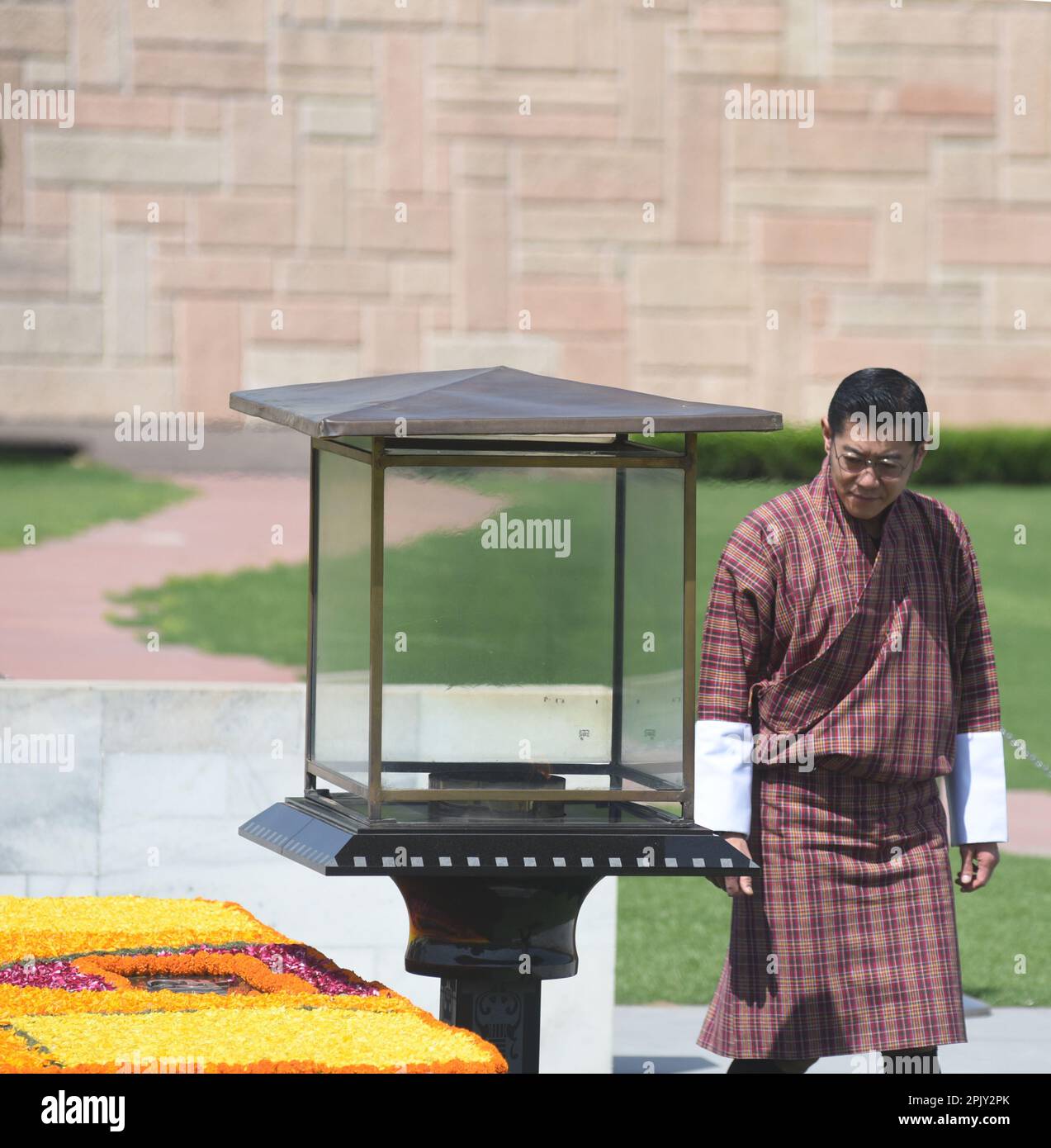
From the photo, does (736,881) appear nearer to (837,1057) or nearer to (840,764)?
(840,764)

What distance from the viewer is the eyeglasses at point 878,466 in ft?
12.5

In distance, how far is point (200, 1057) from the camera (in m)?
2.79

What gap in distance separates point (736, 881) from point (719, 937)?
446cm

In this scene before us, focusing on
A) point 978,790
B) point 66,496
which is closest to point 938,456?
point 66,496

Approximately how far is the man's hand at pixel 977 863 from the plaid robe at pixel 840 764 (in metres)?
0.03

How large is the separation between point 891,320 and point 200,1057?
20.5 m

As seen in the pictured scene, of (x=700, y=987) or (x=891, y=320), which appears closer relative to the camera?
(x=700, y=987)

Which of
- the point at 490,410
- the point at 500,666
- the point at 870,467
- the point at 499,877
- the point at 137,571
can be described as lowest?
the point at 137,571

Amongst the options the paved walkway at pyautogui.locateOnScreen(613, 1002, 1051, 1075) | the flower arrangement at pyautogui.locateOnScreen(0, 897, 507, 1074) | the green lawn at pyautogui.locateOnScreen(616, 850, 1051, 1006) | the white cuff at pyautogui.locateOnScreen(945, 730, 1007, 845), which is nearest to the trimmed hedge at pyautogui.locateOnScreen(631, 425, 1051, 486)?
the green lawn at pyautogui.locateOnScreen(616, 850, 1051, 1006)

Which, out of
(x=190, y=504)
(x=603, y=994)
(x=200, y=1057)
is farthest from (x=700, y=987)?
(x=190, y=504)

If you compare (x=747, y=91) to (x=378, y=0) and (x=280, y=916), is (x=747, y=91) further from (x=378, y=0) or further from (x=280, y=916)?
(x=280, y=916)

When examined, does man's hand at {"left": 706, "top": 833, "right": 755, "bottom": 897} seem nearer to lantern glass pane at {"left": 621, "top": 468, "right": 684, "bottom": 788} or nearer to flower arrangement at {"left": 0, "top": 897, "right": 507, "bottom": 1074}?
lantern glass pane at {"left": 621, "top": 468, "right": 684, "bottom": 788}

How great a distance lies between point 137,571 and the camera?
642 inches

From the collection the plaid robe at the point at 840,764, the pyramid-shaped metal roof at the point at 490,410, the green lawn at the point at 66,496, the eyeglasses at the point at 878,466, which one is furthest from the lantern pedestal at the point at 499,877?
the green lawn at the point at 66,496
